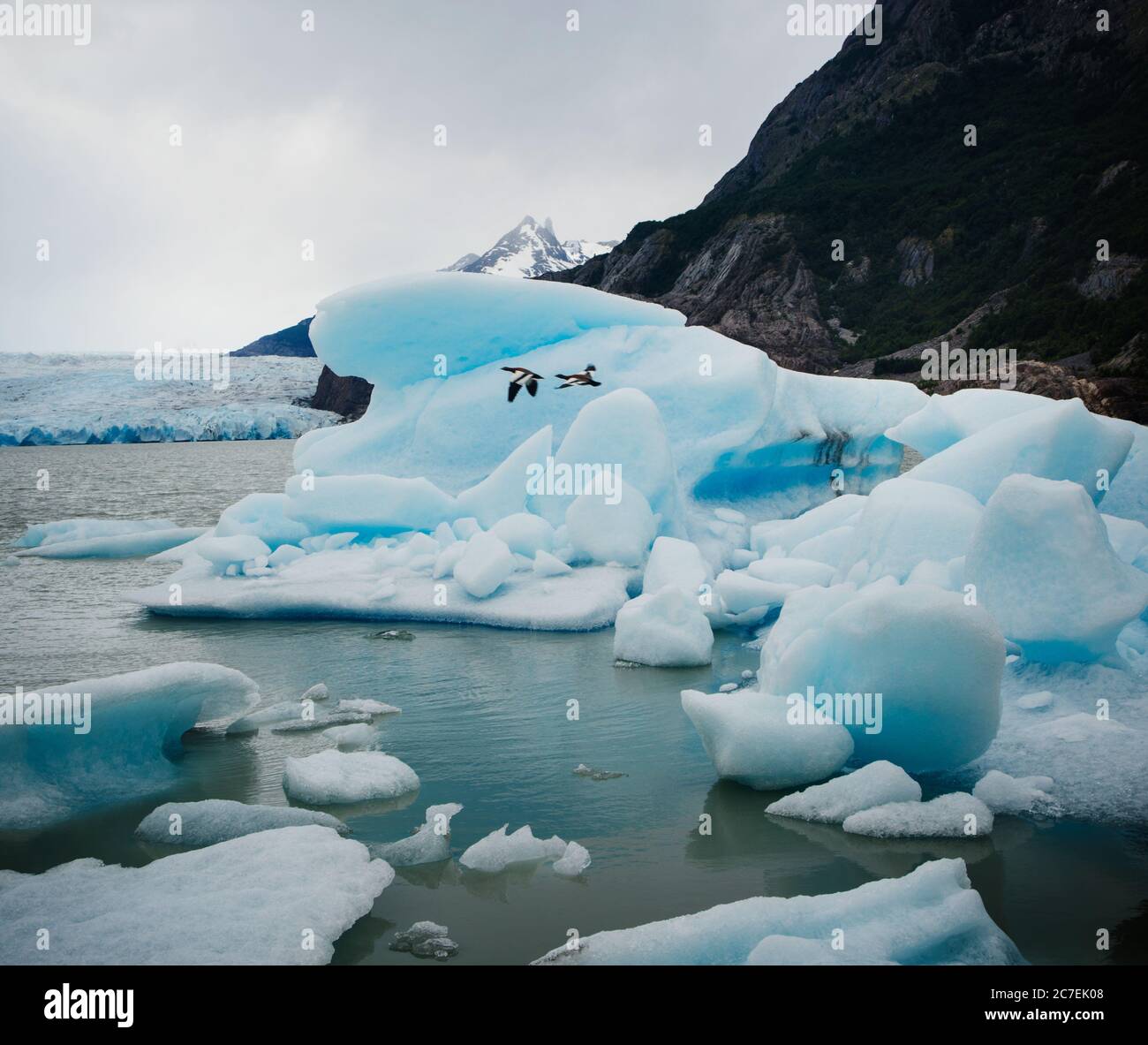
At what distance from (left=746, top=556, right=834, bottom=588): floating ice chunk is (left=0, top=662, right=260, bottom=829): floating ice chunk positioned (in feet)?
17.9

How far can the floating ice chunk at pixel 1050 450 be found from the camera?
7.49 m

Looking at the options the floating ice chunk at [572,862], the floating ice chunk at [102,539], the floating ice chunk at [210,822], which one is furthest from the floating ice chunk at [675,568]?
the floating ice chunk at [102,539]

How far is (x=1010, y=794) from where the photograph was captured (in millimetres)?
4680

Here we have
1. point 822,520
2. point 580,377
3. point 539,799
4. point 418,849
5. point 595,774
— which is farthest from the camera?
point 580,377

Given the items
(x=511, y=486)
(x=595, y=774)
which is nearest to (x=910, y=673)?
(x=595, y=774)

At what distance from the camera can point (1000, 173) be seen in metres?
53.9

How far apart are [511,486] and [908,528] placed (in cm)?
510

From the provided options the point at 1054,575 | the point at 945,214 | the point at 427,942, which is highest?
the point at 945,214

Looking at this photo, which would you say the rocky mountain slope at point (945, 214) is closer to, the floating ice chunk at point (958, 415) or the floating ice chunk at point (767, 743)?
the floating ice chunk at point (958, 415)

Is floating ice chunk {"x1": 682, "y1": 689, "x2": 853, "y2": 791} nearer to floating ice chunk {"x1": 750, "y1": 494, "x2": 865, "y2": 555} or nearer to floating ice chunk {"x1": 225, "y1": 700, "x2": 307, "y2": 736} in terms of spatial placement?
floating ice chunk {"x1": 225, "y1": 700, "x2": 307, "y2": 736}

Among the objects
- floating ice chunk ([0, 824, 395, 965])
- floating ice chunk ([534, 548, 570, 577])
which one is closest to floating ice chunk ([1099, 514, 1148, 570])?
floating ice chunk ([534, 548, 570, 577])

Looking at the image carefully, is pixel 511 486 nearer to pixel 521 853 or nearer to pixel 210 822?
pixel 210 822

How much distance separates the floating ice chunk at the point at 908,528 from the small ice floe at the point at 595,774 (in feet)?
9.72
